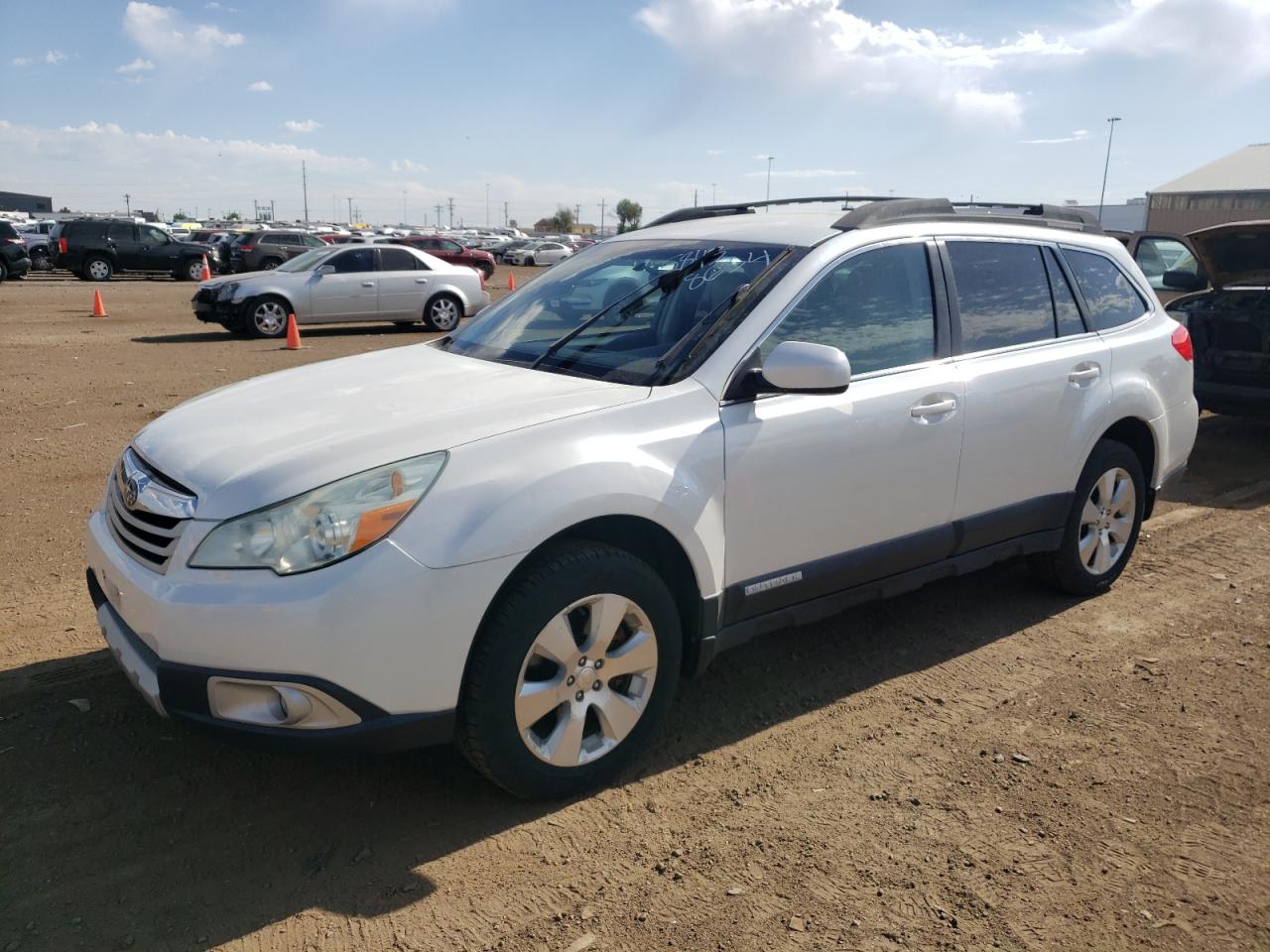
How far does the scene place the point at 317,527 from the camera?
2.72 m

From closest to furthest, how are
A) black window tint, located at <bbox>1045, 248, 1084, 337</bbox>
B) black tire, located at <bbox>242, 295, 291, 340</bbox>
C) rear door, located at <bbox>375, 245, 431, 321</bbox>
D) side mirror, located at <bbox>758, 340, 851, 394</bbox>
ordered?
side mirror, located at <bbox>758, 340, 851, 394</bbox> < black window tint, located at <bbox>1045, 248, 1084, 337</bbox> < black tire, located at <bbox>242, 295, 291, 340</bbox> < rear door, located at <bbox>375, 245, 431, 321</bbox>

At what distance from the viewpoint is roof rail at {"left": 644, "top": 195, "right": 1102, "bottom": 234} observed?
4020mm

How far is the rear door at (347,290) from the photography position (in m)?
16.5

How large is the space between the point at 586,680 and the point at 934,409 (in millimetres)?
1778

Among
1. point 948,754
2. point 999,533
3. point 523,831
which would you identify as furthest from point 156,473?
point 999,533

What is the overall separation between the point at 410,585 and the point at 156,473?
1.05 m

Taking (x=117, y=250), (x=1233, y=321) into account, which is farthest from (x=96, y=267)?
(x=1233, y=321)

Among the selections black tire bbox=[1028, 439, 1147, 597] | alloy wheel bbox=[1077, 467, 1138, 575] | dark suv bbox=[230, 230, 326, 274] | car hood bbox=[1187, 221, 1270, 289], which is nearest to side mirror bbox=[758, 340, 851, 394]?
black tire bbox=[1028, 439, 1147, 597]

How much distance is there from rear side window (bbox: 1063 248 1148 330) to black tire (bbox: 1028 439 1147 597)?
60 centimetres

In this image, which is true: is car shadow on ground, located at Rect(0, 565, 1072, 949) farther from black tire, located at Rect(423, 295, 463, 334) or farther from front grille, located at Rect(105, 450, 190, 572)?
black tire, located at Rect(423, 295, 463, 334)

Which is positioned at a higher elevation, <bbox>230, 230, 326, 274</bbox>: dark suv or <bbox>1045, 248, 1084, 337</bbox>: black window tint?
<bbox>230, 230, 326, 274</bbox>: dark suv

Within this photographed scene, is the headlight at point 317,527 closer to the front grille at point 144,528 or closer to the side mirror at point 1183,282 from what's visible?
the front grille at point 144,528

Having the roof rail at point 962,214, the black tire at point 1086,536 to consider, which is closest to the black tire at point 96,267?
the roof rail at point 962,214

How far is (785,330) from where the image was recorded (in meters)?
3.59
